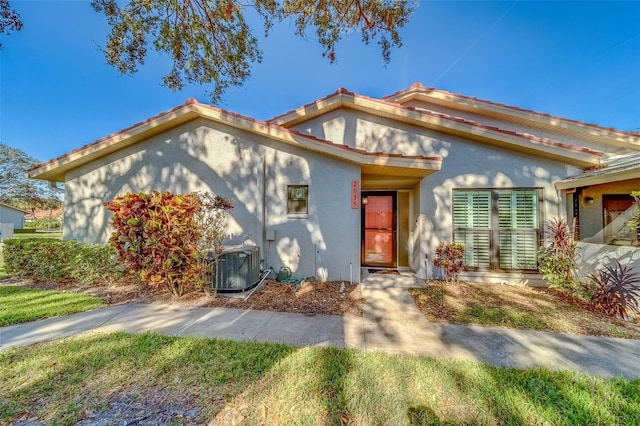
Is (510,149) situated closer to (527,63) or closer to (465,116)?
(465,116)

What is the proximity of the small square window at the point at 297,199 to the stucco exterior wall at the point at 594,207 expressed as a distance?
7.61 m

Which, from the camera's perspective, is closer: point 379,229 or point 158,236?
point 158,236

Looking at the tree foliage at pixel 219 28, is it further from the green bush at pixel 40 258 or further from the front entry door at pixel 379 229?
the green bush at pixel 40 258

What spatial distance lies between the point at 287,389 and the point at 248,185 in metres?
5.74

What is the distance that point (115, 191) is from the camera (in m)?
8.31

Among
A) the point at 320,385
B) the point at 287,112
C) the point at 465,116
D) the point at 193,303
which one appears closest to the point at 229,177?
→ the point at 287,112

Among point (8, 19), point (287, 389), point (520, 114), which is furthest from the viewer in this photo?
point (520, 114)

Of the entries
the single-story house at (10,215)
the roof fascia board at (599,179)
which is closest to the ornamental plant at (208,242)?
the roof fascia board at (599,179)

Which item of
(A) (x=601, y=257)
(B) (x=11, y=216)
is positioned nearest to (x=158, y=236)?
(A) (x=601, y=257)

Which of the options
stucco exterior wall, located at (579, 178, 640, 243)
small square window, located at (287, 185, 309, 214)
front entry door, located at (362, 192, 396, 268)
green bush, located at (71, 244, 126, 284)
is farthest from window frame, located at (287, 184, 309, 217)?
stucco exterior wall, located at (579, 178, 640, 243)

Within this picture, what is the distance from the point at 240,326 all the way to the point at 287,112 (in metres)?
7.04

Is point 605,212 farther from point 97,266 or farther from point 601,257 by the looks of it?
point 97,266

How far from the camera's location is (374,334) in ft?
13.5

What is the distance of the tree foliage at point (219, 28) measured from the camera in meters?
5.93
